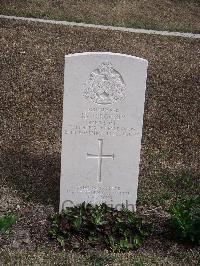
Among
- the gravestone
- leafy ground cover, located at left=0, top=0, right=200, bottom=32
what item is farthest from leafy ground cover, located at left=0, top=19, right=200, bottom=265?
leafy ground cover, located at left=0, top=0, right=200, bottom=32

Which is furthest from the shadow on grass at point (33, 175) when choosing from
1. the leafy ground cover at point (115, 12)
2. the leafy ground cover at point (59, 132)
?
the leafy ground cover at point (115, 12)

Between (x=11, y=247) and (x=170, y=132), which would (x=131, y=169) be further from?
(x=170, y=132)

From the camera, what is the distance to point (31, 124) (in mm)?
7902

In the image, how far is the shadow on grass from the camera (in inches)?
242

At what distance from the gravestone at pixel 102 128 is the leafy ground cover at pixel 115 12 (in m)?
7.30

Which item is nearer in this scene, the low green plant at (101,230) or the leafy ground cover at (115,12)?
the low green plant at (101,230)

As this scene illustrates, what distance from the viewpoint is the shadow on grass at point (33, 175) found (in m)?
6.14

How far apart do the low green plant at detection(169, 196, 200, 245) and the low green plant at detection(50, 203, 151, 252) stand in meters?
0.26

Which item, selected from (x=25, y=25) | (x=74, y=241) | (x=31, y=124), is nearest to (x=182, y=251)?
(x=74, y=241)

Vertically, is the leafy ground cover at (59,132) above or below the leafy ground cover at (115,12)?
below

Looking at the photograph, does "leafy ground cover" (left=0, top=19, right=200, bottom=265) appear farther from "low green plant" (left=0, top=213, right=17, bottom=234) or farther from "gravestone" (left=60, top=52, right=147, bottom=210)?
"gravestone" (left=60, top=52, right=147, bottom=210)

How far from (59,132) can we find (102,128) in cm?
Answer: 227

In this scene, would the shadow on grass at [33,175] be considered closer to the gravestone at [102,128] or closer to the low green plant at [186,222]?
the gravestone at [102,128]

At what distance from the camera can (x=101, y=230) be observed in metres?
5.41
